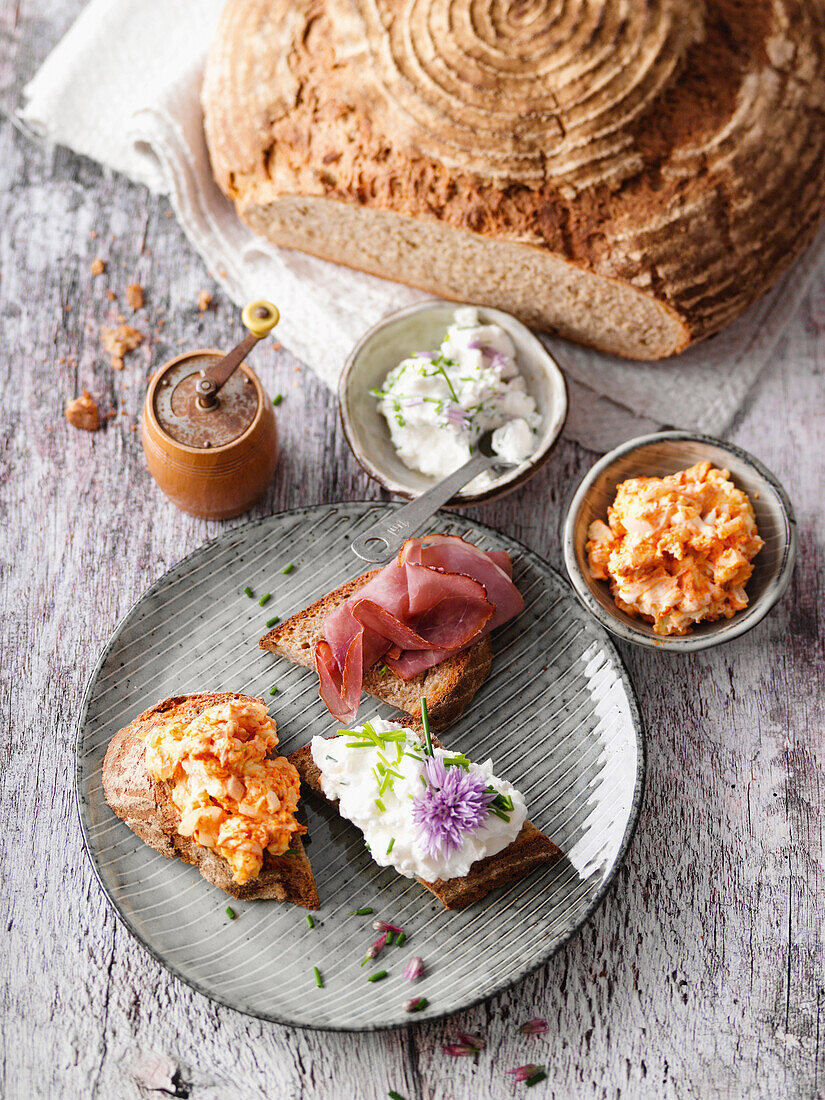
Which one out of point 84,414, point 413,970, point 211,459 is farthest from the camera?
point 84,414

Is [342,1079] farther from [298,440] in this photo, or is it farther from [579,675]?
[298,440]

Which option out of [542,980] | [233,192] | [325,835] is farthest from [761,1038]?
[233,192]

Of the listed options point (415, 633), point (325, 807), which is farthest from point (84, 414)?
point (325, 807)

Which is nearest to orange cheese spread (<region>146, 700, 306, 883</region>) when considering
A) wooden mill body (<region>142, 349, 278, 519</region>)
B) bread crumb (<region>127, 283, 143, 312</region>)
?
wooden mill body (<region>142, 349, 278, 519</region>)

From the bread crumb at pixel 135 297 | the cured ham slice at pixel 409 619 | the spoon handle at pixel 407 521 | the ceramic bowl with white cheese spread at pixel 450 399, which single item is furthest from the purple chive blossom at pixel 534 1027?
the bread crumb at pixel 135 297

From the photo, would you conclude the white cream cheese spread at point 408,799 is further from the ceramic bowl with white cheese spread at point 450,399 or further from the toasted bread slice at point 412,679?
the ceramic bowl with white cheese spread at point 450,399

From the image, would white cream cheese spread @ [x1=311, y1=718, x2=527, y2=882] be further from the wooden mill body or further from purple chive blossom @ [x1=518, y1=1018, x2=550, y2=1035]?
the wooden mill body

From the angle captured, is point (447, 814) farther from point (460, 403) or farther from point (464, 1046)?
point (460, 403)
